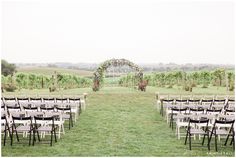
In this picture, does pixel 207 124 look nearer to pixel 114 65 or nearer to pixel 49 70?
pixel 114 65

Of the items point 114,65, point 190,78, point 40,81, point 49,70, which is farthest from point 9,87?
point 190,78

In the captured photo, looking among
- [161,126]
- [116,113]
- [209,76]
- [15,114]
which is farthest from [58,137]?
[209,76]

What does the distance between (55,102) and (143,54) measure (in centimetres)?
1865

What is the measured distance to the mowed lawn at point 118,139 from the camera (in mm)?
7406

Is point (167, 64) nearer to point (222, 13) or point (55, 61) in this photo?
point (222, 13)

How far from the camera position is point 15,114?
8.62 meters

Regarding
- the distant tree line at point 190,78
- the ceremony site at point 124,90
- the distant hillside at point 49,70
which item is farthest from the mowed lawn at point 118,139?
the distant hillside at point 49,70

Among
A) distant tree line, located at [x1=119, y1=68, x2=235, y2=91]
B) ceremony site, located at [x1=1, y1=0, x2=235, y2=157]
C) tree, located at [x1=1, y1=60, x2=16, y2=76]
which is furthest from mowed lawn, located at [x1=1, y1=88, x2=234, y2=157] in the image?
tree, located at [x1=1, y1=60, x2=16, y2=76]

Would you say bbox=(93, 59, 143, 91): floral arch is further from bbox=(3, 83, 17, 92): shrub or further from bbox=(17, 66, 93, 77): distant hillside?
bbox=(17, 66, 93, 77): distant hillside

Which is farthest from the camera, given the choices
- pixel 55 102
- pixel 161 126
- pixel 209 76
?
pixel 209 76

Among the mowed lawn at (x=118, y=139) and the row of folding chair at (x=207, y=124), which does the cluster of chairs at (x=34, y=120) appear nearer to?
the mowed lawn at (x=118, y=139)

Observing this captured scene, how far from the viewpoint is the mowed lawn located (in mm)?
7406

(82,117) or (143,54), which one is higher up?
(143,54)

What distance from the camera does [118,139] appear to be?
842 cm
